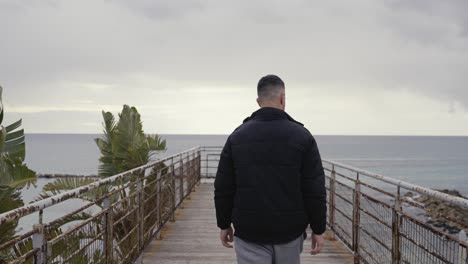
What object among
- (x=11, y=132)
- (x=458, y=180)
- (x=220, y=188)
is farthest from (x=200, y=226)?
(x=458, y=180)

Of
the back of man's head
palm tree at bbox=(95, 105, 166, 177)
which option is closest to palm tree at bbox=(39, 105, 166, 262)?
palm tree at bbox=(95, 105, 166, 177)

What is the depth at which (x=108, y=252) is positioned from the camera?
14.6 feet

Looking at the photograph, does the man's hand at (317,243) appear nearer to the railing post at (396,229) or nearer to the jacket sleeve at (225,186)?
the jacket sleeve at (225,186)

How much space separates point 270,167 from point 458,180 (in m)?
81.0

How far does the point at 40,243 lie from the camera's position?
2869 mm

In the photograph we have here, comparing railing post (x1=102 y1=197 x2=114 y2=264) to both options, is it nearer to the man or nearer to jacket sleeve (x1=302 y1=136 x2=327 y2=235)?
the man

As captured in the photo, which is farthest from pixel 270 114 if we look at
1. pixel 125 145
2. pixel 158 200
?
pixel 125 145

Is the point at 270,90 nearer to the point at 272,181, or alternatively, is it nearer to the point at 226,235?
the point at 272,181

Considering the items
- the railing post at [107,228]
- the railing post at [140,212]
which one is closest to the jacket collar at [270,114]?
the railing post at [107,228]

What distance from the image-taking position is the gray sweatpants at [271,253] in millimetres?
2908

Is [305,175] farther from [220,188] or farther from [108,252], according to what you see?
[108,252]

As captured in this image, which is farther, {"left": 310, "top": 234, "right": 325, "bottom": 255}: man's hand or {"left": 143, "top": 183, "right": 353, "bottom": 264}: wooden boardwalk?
{"left": 143, "top": 183, "right": 353, "bottom": 264}: wooden boardwalk

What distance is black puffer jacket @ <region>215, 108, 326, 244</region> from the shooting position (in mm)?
2816

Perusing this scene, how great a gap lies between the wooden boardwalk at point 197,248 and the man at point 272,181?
11.1 ft
